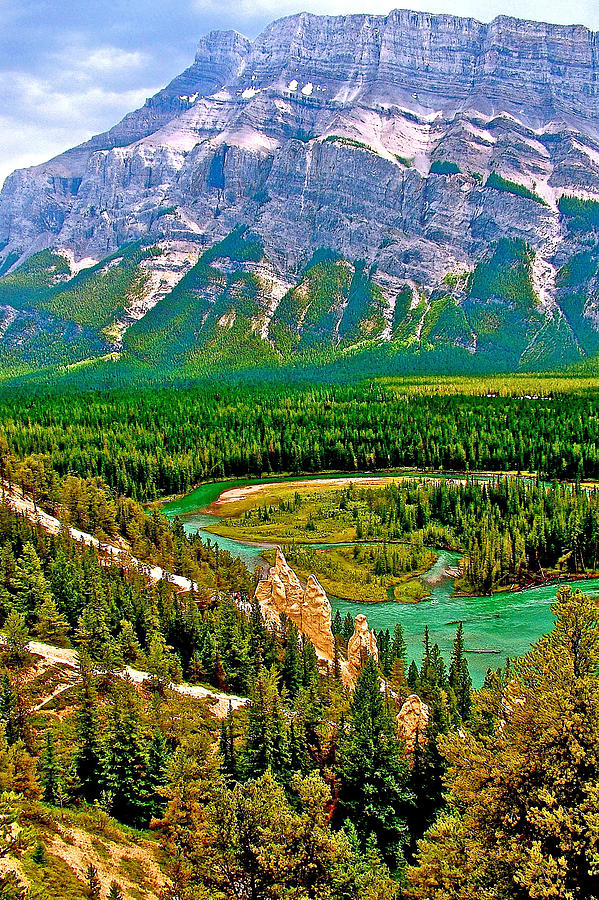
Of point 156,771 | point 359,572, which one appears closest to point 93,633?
point 156,771

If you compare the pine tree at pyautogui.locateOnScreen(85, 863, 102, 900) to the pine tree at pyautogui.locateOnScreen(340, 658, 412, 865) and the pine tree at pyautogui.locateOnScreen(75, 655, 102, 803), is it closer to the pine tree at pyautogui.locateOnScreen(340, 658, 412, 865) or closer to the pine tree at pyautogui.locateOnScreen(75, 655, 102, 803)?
the pine tree at pyautogui.locateOnScreen(75, 655, 102, 803)

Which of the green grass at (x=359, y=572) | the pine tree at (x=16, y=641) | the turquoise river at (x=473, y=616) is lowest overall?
the turquoise river at (x=473, y=616)

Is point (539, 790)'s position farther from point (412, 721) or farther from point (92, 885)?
point (412, 721)

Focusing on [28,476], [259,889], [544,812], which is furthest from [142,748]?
[28,476]

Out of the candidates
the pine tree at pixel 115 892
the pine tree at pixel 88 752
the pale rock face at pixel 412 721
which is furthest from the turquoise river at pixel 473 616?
the pine tree at pixel 115 892

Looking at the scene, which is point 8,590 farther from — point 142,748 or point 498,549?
point 498,549

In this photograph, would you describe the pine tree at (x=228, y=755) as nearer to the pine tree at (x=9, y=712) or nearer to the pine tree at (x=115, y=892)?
the pine tree at (x=115, y=892)
